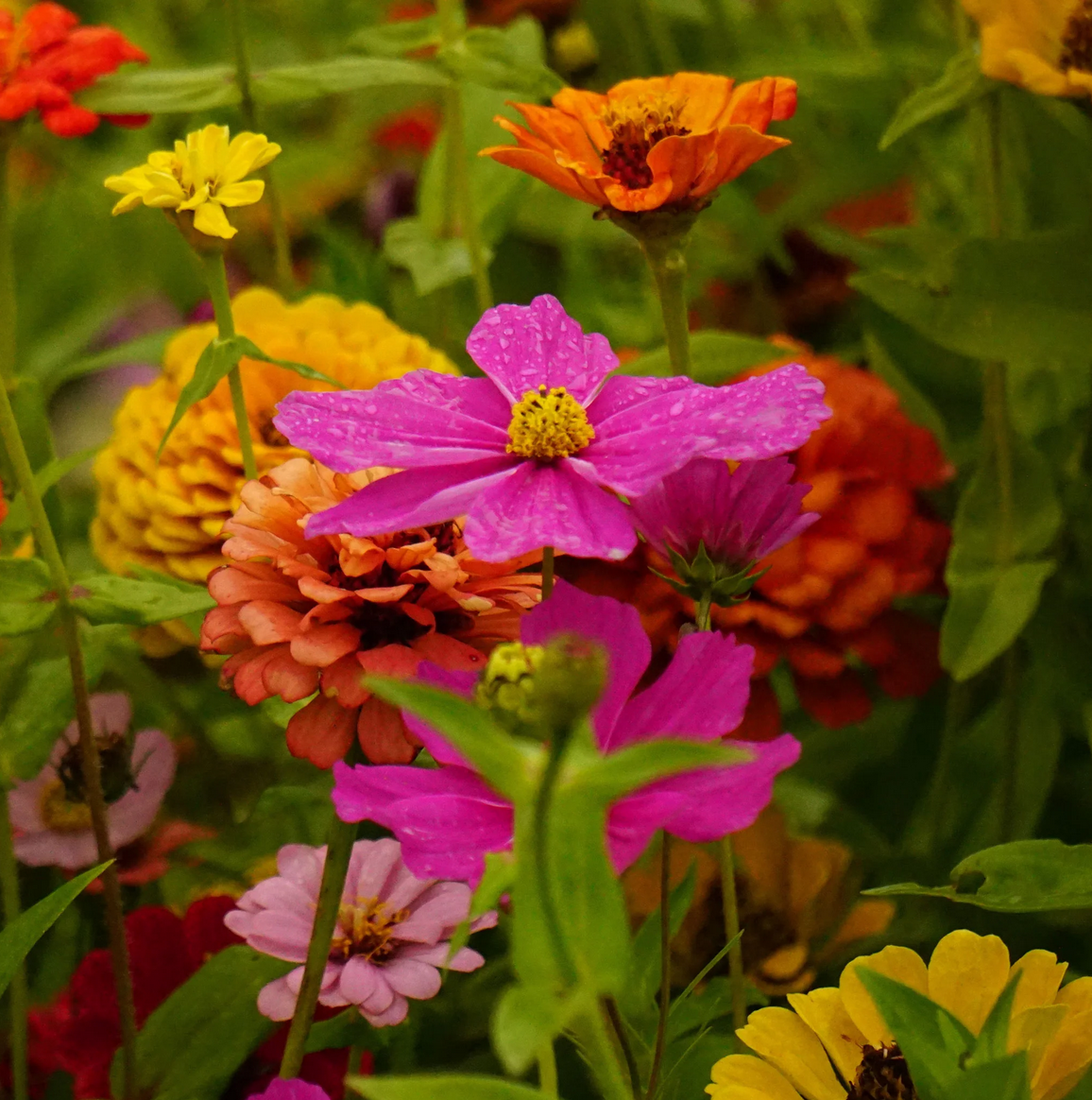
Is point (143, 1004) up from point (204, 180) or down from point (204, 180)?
down

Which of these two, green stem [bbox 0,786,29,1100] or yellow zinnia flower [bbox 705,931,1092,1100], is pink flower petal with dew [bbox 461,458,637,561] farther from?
green stem [bbox 0,786,29,1100]

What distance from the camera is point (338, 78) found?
55 centimetres

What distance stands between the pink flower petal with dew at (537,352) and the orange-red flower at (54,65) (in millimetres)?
208

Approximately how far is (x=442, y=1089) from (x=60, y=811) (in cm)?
31

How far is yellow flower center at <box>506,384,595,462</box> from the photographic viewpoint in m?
0.32

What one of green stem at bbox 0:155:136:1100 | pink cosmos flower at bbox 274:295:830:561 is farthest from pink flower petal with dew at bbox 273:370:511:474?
green stem at bbox 0:155:136:1100

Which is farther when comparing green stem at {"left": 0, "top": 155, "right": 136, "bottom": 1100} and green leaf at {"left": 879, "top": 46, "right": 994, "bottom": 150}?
green leaf at {"left": 879, "top": 46, "right": 994, "bottom": 150}

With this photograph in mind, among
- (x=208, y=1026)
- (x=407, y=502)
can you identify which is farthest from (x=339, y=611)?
(x=208, y=1026)

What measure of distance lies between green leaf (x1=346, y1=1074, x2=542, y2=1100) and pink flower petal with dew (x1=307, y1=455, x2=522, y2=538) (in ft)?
0.35

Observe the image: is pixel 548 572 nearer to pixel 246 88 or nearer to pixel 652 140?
pixel 652 140

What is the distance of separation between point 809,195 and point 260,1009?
1.77 ft

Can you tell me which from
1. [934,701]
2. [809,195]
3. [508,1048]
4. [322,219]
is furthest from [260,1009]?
[322,219]

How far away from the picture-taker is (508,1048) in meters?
0.20

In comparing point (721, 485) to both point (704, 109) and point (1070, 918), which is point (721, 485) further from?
point (1070, 918)
